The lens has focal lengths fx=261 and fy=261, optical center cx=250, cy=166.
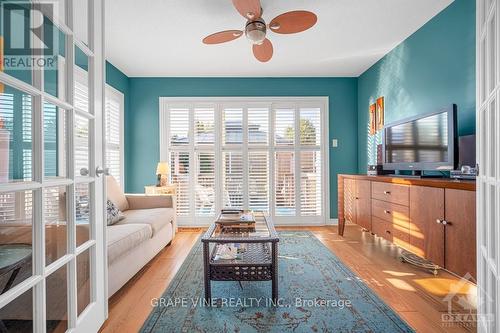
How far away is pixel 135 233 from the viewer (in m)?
2.19

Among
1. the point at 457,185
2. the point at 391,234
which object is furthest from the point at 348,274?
the point at 457,185

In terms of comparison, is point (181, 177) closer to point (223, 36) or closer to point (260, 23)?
point (223, 36)

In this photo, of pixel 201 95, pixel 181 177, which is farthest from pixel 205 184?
pixel 201 95

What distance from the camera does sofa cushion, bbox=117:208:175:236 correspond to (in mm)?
2540

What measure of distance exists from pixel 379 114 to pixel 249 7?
248 centimetres

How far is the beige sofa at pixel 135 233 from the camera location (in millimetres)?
1914

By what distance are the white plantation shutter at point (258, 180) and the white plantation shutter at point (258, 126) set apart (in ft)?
0.69

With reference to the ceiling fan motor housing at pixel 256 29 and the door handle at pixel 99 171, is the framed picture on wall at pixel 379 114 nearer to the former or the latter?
the ceiling fan motor housing at pixel 256 29

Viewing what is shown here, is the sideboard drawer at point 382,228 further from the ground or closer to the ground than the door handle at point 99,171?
closer to the ground

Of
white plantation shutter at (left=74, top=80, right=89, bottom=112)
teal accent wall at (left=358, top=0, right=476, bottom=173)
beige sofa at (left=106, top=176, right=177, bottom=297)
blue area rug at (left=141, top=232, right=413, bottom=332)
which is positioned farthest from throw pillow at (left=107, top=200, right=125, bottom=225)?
teal accent wall at (left=358, top=0, right=476, bottom=173)

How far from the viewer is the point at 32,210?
1006 millimetres

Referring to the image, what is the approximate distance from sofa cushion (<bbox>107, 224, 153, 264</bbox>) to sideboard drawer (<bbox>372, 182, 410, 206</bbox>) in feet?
7.45


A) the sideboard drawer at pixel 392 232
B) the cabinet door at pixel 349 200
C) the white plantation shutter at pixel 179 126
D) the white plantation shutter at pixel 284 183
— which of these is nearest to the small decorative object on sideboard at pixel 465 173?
the sideboard drawer at pixel 392 232

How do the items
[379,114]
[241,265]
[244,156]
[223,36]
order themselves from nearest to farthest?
[241,265], [223,36], [379,114], [244,156]
